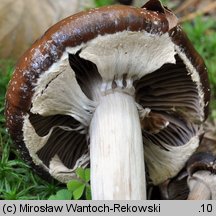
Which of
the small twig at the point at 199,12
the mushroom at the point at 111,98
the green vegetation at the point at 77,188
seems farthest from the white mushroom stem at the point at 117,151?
the small twig at the point at 199,12

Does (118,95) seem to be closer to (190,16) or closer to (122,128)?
(122,128)

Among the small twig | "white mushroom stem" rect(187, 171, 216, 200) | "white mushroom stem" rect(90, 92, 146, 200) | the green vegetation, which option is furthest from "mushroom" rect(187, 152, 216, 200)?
the small twig

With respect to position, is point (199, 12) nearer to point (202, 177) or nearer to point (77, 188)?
point (202, 177)

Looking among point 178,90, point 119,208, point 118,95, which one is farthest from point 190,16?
point 119,208

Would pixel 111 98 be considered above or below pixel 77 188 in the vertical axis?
above

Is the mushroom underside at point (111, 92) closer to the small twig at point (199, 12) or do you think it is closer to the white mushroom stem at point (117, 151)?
the white mushroom stem at point (117, 151)

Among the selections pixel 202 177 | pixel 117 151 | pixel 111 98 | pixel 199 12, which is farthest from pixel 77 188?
pixel 199 12

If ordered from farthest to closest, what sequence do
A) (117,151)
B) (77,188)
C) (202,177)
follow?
(202,177) < (77,188) < (117,151)

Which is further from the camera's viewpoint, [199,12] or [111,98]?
[199,12]
